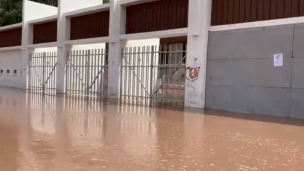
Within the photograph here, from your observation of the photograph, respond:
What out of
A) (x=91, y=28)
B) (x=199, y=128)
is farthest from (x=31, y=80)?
(x=199, y=128)

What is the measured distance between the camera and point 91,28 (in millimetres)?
19375

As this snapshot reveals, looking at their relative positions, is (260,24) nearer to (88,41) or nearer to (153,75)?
(153,75)

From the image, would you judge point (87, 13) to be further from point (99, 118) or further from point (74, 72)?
point (99, 118)

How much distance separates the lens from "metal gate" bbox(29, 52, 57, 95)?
75.2 feet

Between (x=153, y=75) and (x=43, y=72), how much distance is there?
33.3 ft

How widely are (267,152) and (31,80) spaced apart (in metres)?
21.5

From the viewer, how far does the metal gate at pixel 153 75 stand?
50.5 feet

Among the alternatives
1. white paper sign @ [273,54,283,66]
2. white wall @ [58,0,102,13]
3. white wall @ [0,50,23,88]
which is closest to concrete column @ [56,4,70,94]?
white wall @ [58,0,102,13]

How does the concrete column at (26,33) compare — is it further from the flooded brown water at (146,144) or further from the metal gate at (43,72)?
the flooded brown water at (146,144)

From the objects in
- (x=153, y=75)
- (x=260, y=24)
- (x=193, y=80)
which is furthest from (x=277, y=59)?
(x=153, y=75)

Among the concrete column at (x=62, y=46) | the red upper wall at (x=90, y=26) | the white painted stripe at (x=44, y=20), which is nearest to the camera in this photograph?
the red upper wall at (x=90, y=26)

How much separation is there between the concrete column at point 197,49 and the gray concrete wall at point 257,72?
0.23m

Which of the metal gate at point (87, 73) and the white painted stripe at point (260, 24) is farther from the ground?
the white painted stripe at point (260, 24)

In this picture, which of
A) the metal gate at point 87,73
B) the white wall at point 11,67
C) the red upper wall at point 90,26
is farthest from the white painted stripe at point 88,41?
the white wall at point 11,67
